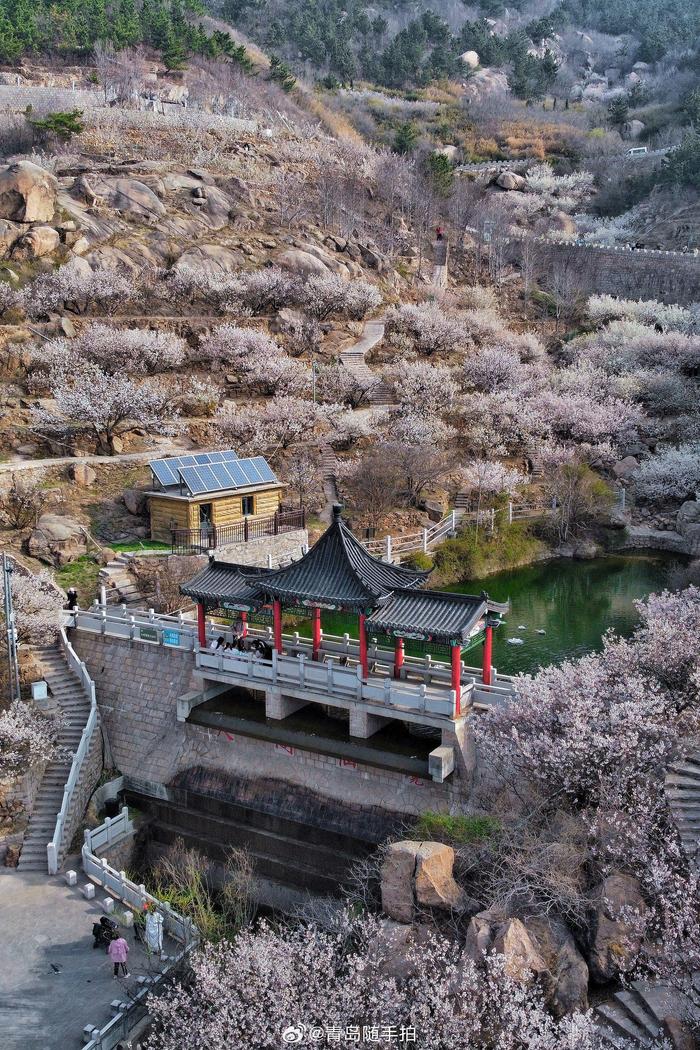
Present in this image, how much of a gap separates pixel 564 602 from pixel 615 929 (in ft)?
80.1

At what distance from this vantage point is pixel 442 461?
45.0m

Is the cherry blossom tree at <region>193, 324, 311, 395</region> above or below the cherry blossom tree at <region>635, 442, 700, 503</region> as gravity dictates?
above

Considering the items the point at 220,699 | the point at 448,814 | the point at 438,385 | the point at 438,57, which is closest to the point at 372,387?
the point at 438,385

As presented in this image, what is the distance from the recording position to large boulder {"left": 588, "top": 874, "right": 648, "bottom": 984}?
15062 mm

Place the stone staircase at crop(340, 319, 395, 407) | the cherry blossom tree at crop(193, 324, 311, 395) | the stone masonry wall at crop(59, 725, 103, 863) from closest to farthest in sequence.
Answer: the stone masonry wall at crop(59, 725, 103, 863), the cherry blossom tree at crop(193, 324, 311, 395), the stone staircase at crop(340, 319, 395, 407)

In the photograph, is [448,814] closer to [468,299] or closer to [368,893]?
[368,893]

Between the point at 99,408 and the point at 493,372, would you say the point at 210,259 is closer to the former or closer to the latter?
the point at 493,372

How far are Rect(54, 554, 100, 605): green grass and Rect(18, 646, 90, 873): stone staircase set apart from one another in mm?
3566

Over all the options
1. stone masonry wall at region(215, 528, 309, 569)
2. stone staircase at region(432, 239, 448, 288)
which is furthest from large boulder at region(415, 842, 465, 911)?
stone staircase at region(432, 239, 448, 288)

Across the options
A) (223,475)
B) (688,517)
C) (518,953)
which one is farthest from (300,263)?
(518,953)

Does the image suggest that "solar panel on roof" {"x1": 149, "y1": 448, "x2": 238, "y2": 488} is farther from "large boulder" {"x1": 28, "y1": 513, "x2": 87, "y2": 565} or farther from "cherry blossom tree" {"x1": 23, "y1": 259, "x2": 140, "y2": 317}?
"cherry blossom tree" {"x1": 23, "y1": 259, "x2": 140, "y2": 317}

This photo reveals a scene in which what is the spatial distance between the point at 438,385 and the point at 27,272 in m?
26.0

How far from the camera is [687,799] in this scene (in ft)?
57.2

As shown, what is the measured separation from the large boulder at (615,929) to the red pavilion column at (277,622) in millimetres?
11289
